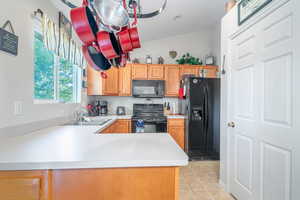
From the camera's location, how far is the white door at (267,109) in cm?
115

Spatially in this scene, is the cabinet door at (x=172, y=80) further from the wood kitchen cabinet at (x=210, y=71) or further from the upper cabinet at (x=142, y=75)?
the wood kitchen cabinet at (x=210, y=71)

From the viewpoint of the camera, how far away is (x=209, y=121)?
323cm

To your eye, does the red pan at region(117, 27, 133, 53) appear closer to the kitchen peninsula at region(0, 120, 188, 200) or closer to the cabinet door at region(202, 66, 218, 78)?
the kitchen peninsula at region(0, 120, 188, 200)

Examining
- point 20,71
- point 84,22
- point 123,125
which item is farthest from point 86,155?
point 123,125

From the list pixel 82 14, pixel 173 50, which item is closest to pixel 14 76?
pixel 82 14

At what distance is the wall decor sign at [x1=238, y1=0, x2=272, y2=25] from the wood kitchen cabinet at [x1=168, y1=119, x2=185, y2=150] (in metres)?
2.13

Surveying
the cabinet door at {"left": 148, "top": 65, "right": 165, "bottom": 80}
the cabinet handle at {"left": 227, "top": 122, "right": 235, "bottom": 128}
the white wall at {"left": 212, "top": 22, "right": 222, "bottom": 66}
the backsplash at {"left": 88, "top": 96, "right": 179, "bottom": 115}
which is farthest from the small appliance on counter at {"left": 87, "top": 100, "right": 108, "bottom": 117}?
the white wall at {"left": 212, "top": 22, "right": 222, "bottom": 66}

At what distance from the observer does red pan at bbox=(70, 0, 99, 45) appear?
2.78ft

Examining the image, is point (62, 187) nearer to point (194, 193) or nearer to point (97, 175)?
point (97, 175)

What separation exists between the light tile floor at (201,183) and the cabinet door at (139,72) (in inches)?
81.9

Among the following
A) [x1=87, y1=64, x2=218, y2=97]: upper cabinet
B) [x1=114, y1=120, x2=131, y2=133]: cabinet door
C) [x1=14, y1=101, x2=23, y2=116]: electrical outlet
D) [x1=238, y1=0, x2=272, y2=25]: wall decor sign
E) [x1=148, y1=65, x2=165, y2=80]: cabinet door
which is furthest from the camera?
[x1=148, y1=65, x2=165, y2=80]: cabinet door

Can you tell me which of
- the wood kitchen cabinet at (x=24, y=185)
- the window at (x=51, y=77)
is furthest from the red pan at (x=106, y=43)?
the window at (x=51, y=77)

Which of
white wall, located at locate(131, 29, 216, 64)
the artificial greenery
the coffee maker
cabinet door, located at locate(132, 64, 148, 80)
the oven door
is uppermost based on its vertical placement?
white wall, located at locate(131, 29, 216, 64)

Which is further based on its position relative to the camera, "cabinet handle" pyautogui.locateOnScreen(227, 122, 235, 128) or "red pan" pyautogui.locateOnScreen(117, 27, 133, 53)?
"cabinet handle" pyautogui.locateOnScreen(227, 122, 235, 128)
